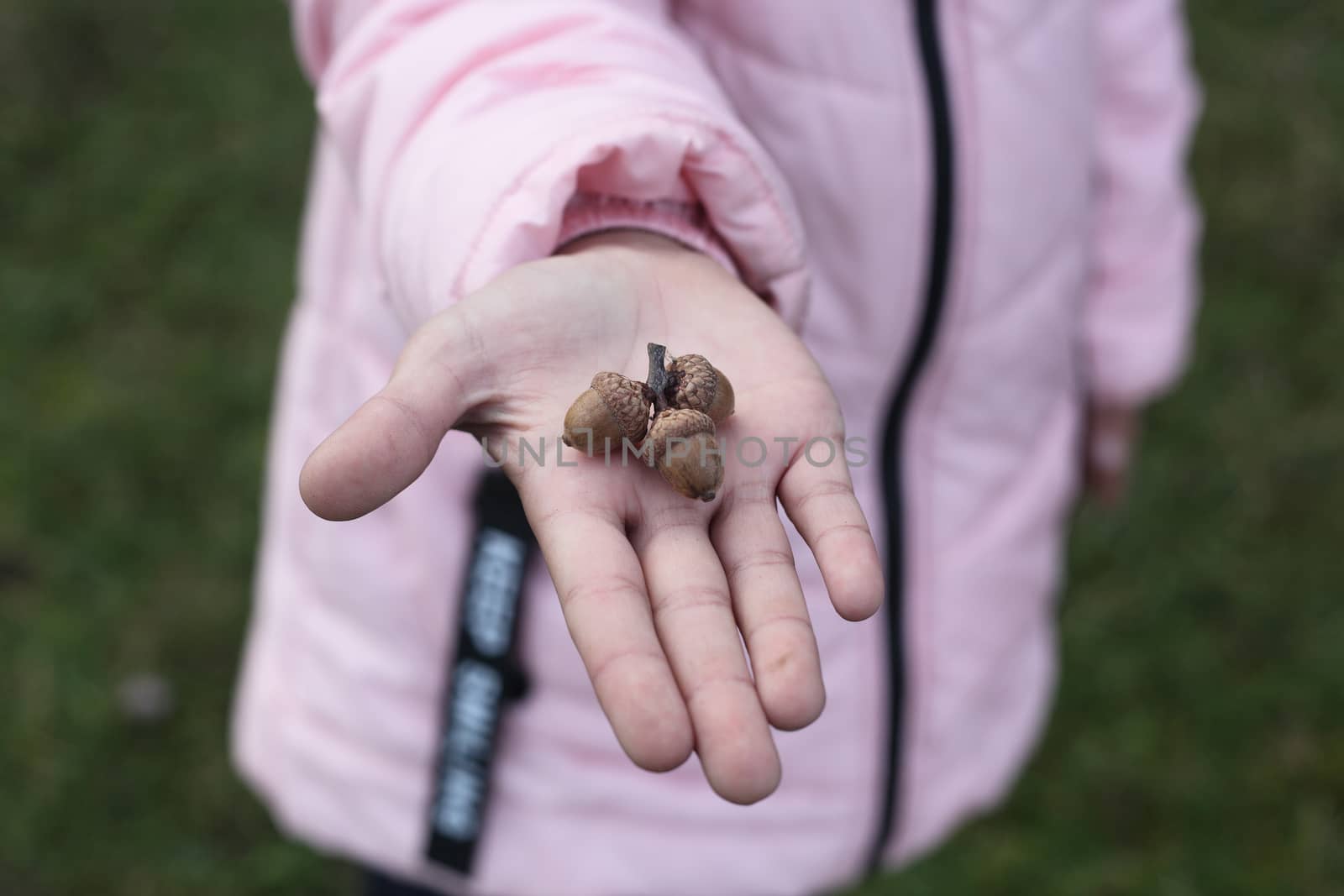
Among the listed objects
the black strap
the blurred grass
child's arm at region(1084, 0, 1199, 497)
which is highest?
child's arm at region(1084, 0, 1199, 497)

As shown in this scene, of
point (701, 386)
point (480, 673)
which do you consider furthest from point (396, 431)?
point (480, 673)

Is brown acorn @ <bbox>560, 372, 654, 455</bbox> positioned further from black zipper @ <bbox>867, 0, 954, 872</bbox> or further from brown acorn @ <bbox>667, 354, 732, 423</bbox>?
black zipper @ <bbox>867, 0, 954, 872</bbox>

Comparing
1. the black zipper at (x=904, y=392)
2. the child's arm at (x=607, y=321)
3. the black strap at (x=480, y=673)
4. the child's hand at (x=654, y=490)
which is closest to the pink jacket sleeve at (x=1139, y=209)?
the black zipper at (x=904, y=392)

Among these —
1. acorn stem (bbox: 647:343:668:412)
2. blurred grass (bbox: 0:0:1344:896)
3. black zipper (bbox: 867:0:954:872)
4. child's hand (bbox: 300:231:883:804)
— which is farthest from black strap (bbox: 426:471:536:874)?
blurred grass (bbox: 0:0:1344:896)

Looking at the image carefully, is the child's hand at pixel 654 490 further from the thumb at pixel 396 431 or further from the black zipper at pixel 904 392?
the black zipper at pixel 904 392

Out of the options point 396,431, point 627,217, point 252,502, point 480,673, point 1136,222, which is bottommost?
point 252,502

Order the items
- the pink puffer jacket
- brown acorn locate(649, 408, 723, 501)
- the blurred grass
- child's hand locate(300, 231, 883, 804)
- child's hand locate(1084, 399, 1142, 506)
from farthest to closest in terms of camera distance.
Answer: the blurred grass, child's hand locate(1084, 399, 1142, 506), the pink puffer jacket, brown acorn locate(649, 408, 723, 501), child's hand locate(300, 231, 883, 804)

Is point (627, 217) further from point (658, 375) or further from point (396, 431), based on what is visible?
point (396, 431)
